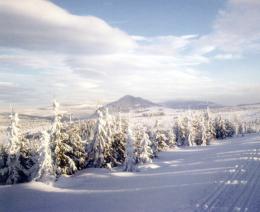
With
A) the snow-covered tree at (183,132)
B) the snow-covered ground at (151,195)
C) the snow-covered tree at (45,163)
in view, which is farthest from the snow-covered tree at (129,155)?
the snow-covered tree at (183,132)

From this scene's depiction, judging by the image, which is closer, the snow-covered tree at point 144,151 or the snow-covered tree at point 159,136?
the snow-covered tree at point 144,151

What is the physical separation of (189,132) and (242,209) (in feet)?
279

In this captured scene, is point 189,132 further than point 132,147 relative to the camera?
Yes

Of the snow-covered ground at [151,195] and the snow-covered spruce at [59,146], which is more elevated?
the snow-covered spruce at [59,146]

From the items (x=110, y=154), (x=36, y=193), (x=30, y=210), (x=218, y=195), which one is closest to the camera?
(x=218, y=195)

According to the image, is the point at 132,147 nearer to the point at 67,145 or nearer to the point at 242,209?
the point at 67,145

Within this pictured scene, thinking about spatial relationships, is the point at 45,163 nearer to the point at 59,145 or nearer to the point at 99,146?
the point at 59,145

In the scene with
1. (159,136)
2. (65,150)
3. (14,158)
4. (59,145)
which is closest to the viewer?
(59,145)

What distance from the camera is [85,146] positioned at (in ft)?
162

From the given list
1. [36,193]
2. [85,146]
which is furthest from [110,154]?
[36,193]

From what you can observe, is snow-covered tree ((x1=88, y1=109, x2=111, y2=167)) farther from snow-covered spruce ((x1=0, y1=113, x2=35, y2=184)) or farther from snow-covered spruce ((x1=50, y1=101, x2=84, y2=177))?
snow-covered spruce ((x1=0, y1=113, x2=35, y2=184))

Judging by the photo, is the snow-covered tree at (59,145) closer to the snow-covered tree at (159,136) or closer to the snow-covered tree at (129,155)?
the snow-covered tree at (129,155)

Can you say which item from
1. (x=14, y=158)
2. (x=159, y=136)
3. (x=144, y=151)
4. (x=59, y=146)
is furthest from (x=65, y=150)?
(x=159, y=136)

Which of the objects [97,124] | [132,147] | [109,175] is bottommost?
[109,175]
